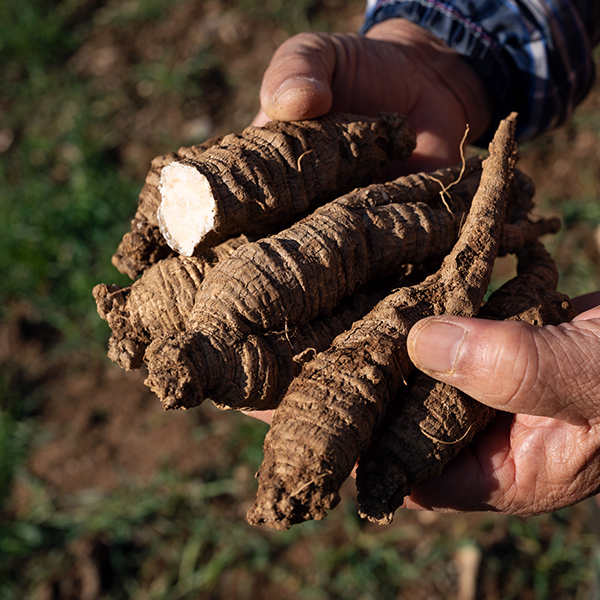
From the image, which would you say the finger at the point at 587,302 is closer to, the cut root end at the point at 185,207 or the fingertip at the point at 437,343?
the fingertip at the point at 437,343

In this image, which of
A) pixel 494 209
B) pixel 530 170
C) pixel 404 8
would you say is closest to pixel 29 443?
pixel 494 209

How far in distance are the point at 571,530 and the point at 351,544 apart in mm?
1572

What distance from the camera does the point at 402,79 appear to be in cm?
354

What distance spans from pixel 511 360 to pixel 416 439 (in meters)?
0.46

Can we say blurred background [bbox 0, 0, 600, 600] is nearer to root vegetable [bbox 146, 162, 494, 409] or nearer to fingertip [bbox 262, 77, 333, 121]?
root vegetable [bbox 146, 162, 494, 409]

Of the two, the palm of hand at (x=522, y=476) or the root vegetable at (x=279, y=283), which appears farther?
the palm of hand at (x=522, y=476)

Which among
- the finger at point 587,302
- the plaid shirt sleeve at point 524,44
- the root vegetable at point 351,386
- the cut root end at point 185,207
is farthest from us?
the plaid shirt sleeve at point 524,44

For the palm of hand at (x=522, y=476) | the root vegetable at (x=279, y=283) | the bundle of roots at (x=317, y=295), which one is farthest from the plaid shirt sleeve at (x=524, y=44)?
the palm of hand at (x=522, y=476)

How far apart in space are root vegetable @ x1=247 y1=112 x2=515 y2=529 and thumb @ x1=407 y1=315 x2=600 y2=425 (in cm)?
16

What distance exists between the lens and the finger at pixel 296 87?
8.33 ft

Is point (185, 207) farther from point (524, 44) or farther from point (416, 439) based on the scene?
point (524, 44)

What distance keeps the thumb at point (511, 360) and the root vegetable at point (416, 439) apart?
0.10 meters

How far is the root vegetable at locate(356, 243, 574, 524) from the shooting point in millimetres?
1982

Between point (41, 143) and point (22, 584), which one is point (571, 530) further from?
point (41, 143)
